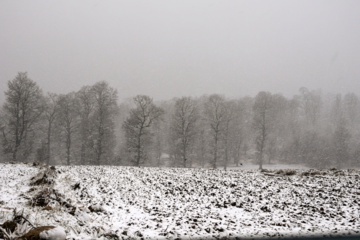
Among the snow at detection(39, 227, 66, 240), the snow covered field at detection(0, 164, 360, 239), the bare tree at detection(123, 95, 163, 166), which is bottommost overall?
the snow covered field at detection(0, 164, 360, 239)

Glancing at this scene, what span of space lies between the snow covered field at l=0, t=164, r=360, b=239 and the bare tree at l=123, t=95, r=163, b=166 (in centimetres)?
1669

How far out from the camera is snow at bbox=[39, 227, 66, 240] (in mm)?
5523

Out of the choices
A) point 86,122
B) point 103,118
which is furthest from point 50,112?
point 103,118

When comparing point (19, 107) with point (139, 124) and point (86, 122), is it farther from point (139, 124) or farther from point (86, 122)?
point (139, 124)

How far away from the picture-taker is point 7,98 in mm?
30625

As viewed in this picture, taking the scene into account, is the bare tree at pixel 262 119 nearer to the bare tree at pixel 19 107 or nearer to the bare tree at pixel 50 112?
the bare tree at pixel 50 112

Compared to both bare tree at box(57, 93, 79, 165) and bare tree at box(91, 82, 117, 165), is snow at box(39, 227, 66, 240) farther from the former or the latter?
bare tree at box(57, 93, 79, 165)

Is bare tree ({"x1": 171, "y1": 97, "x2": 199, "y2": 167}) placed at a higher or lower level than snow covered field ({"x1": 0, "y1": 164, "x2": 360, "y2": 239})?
higher

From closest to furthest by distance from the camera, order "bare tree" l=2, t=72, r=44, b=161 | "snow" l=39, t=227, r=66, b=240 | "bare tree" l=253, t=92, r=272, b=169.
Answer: "snow" l=39, t=227, r=66, b=240 < "bare tree" l=2, t=72, r=44, b=161 < "bare tree" l=253, t=92, r=272, b=169

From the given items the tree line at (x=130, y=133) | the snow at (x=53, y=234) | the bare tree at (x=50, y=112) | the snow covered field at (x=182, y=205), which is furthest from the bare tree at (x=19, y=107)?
the snow at (x=53, y=234)

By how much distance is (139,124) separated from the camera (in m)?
35.3

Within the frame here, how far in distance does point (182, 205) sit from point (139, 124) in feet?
82.1

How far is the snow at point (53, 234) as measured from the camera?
5.52 m

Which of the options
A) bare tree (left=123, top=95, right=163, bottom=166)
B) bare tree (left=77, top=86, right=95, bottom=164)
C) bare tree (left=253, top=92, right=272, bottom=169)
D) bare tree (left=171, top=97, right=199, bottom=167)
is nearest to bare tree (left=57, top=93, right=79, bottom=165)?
bare tree (left=77, top=86, right=95, bottom=164)
